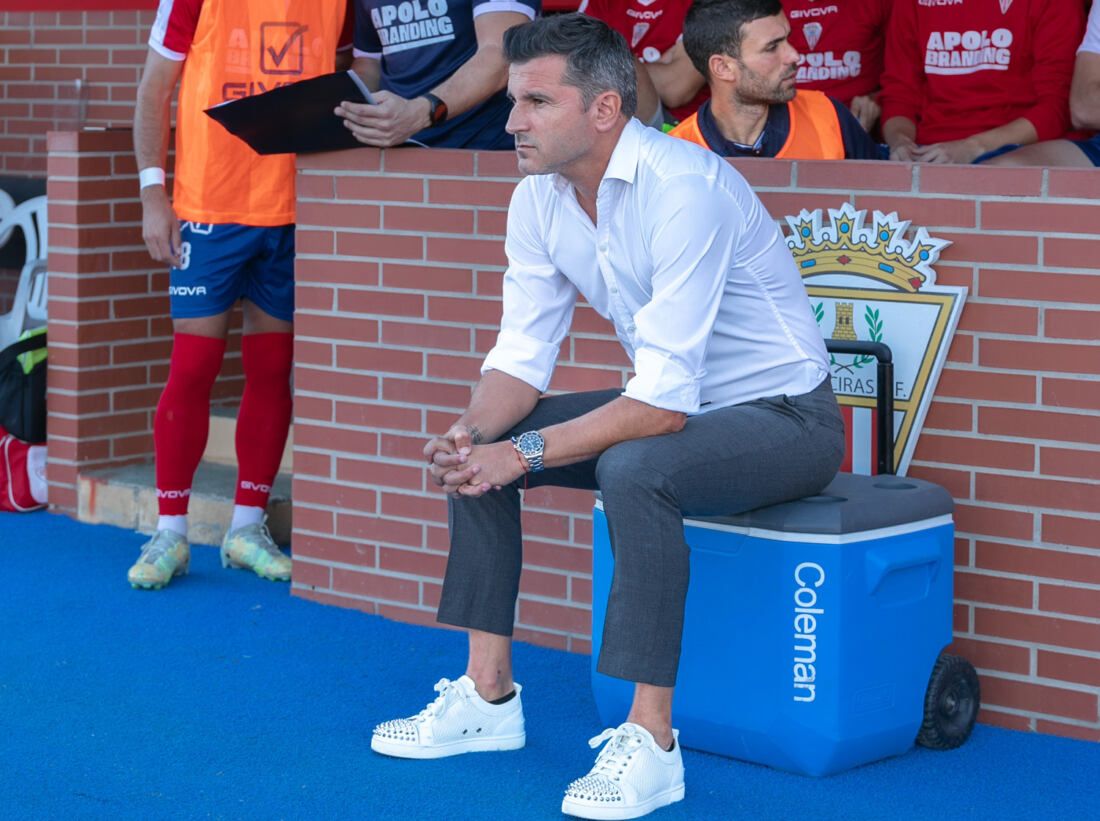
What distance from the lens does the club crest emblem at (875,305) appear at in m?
3.30

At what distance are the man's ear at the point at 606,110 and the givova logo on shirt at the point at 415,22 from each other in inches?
55.9

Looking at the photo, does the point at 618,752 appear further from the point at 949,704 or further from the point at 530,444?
the point at 949,704

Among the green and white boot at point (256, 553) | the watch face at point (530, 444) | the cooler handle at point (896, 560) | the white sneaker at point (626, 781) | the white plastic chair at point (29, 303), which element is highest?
the white plastic chair at point (29, 303)

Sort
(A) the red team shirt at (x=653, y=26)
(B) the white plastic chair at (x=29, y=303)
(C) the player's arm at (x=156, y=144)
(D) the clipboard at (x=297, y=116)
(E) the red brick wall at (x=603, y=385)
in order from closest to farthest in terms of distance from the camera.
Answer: (E) the red brick wall at (x=603, y=385) → (D) the clipboard at (x=297, y=116) → (C) the player's arm at (x=156, y=144) → (A) the red team shirt at (x=653, y=26) → (B) the white plastic chair at (x=29, y=303)

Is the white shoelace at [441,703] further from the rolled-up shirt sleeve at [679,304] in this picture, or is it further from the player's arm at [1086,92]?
the player's arm at [1086,92]

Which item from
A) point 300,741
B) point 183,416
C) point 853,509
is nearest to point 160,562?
point 183,416

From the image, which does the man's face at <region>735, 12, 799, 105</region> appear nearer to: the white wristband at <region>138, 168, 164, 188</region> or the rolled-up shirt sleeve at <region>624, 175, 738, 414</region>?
the rolled-up shirt sleeve at <region>624, 175, 738, 414</region>

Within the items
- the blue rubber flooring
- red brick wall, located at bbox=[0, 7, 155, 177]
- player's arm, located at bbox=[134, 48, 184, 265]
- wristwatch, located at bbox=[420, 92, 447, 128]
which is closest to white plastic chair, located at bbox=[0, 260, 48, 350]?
red brick wall, located at bbox=[0, 7, 155, 177]

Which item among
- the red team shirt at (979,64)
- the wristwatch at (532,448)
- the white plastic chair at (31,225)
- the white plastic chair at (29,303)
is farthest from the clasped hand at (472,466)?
the white plastic chair at (31,225)

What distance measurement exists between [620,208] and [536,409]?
0.44 metres

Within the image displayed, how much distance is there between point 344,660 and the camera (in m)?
3.76

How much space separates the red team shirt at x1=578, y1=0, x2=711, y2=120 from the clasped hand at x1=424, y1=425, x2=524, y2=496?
1898mm

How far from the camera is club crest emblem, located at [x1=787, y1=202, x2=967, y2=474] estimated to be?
3305 millimetres

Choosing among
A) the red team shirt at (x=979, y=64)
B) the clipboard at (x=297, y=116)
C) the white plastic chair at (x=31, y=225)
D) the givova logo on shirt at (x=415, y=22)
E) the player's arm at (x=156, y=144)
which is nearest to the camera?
the clipboard at (x=297, y=116)
